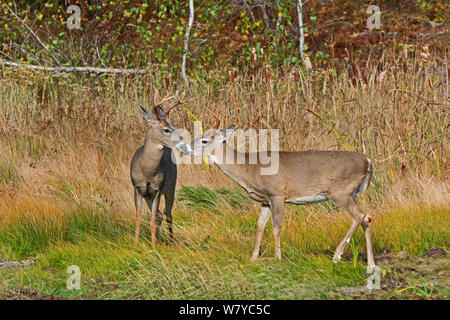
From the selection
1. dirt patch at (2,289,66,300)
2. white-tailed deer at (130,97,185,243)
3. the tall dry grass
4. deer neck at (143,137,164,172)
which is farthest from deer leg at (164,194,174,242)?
dirt patch at (2,289,66,300)

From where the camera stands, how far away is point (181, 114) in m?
10.4

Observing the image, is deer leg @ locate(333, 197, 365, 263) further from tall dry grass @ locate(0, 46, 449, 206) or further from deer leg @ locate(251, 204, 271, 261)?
tall dry grass @ locate(0, 46, 449, 206)

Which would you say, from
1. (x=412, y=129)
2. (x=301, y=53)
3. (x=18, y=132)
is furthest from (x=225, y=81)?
(x=412, y=129)

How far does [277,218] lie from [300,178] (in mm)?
426

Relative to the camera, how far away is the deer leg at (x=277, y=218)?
6.15m

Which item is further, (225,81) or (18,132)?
(225,81)

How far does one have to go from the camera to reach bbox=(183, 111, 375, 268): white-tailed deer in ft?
20.8

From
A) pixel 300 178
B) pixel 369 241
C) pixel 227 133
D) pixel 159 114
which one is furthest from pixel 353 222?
pixel 159 114

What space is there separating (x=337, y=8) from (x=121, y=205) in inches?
420

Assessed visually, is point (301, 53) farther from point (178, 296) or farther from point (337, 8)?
point (178, 296)

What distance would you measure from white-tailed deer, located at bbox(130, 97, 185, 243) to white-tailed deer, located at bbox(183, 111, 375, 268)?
46 cm

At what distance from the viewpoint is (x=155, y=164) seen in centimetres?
711

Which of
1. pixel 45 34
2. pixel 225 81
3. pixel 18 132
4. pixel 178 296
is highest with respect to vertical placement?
pixel 45 34

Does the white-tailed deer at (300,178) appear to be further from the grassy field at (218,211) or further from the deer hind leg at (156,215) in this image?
the deer hind leg at (156,215)
